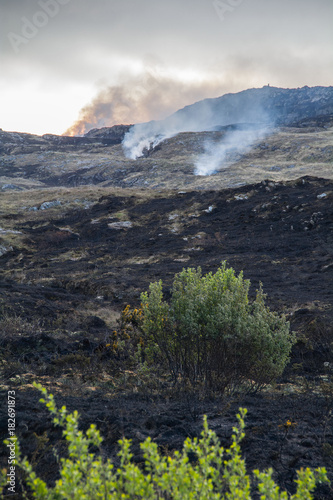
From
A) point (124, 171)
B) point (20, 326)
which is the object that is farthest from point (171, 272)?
point (124, 171)

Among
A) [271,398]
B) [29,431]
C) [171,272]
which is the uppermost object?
[171,272]

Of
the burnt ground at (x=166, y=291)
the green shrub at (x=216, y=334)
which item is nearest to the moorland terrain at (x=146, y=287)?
the burnt ground at (x=166, y=291)

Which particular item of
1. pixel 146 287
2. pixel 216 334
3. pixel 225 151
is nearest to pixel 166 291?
pixel 146 287

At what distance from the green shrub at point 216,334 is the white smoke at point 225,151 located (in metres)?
80.2

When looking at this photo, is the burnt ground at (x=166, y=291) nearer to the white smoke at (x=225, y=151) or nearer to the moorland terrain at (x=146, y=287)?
the moorland terrain at (x=146, y=287)

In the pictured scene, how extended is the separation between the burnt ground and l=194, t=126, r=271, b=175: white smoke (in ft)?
139

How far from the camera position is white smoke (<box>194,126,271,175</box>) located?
293 ft

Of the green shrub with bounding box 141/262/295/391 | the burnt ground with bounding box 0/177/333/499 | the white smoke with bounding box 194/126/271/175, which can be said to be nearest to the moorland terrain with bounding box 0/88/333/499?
the burnt ground with bounding box 0/177/333/499

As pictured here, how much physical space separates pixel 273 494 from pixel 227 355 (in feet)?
19.1

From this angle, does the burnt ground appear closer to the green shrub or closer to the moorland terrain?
the moorland terrain

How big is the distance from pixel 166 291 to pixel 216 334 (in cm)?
1385

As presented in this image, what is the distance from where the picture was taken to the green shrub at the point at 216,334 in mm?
7613

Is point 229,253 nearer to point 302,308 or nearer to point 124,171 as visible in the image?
point 302,308

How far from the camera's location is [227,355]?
810cm
